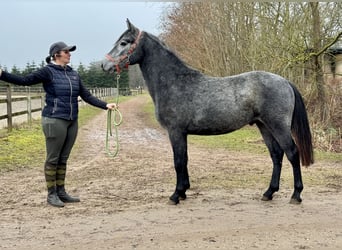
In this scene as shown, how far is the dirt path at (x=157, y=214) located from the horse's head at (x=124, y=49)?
1832mm

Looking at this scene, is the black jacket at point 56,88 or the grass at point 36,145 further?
the grass at point 36,145

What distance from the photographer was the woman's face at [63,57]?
15.4ft

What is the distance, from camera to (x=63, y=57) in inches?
186

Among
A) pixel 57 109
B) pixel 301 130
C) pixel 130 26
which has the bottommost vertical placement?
pixel 301 130

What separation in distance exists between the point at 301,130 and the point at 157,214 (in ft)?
7.40

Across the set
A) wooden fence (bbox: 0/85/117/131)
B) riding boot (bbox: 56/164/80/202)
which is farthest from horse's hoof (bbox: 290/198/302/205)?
wooden fence (bbox: 0/85/117/131)

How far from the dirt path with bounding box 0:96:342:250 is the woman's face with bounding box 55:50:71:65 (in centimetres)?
182

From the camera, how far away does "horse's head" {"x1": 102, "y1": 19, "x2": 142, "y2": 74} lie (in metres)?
4.98

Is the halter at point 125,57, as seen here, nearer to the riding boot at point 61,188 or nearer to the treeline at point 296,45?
the riding boot at point 61,188

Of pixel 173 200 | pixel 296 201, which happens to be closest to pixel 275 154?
pixel 296 201

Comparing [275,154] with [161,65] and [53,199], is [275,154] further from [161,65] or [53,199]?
[53,199]

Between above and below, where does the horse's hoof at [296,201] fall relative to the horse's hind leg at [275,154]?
below

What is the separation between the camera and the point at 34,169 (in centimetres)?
689

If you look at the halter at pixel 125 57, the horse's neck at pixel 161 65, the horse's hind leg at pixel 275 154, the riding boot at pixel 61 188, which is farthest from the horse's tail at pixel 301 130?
the riding boot at pixel 61 188
